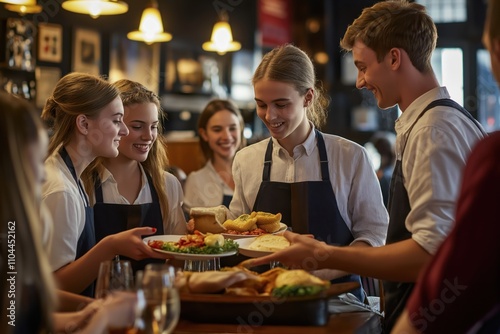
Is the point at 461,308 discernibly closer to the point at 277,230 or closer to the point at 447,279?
the point at 447,279

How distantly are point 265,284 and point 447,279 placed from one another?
76 cm

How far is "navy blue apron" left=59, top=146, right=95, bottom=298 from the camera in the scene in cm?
256

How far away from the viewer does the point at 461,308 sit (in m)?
1.38

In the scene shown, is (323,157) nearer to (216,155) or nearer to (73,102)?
(73,102)

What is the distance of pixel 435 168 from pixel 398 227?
1.03ft

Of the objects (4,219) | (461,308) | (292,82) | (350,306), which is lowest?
(350,306)

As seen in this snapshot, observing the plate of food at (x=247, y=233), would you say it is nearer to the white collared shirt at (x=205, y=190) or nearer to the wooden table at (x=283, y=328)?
the wooden table at (x=283, y=328)

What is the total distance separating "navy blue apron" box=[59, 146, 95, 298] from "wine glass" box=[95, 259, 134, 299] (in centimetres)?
68

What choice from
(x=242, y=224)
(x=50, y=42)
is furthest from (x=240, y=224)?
(x=50, y=42)

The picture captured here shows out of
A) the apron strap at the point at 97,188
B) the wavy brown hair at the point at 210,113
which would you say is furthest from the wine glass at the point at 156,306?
the wavy brown hair at the point at 210,113

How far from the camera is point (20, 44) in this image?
635 centimetres

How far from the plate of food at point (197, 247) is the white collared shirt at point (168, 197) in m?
0.59

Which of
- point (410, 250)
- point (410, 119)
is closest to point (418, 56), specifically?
point (410, 119)

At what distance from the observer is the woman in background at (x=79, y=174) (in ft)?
7.61
